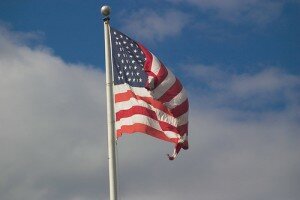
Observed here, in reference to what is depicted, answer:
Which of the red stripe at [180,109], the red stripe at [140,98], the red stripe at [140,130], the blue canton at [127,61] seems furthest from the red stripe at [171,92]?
the red stripe at [140,130]

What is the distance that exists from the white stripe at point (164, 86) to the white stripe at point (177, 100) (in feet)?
1.54

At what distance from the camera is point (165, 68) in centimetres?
2248

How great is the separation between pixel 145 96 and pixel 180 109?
1.53m

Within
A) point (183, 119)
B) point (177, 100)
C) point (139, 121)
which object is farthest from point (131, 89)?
point (183, 119)

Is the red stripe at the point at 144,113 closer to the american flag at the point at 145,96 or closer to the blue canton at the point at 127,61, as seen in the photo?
the american flag at the point at 145,96

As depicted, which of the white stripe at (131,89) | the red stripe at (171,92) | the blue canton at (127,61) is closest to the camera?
the white stripe at (131,89)

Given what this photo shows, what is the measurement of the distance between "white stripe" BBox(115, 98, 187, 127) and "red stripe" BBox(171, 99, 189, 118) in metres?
0.16

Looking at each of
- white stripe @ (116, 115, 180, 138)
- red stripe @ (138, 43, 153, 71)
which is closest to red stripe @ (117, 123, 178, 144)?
white stripe @ (116, 115, 180, 138)

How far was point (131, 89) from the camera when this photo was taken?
70.5 ft

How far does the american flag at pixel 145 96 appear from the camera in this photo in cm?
2108

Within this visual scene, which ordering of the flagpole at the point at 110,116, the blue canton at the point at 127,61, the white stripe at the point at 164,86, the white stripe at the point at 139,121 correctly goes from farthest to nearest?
1. the white stripe at the point at 164,86
2. the blue canton at the point at 127,61
3. the white stripe at the point at 139,121
4. the flagpole at the point at 110,116

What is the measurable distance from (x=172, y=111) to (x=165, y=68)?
1776mm

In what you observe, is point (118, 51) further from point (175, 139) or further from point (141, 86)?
point (175, 139)

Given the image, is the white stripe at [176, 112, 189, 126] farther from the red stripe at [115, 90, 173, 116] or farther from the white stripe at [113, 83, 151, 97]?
the white stripe at [113, 83, 151, 97]
